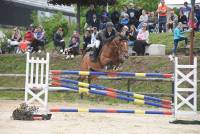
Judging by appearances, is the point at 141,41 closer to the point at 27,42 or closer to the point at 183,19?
the point at 183,19

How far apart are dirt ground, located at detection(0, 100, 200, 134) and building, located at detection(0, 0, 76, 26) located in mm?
29486

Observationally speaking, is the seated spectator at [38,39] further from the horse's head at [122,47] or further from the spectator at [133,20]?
the horse's head at [122,47]

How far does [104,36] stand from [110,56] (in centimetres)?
68

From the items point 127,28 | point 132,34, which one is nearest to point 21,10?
point 132,34

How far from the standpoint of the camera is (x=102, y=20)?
25250mm

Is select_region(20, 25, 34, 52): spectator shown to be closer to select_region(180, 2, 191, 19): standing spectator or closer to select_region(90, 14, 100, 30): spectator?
select_region(90, 14, 100, 30): spectator

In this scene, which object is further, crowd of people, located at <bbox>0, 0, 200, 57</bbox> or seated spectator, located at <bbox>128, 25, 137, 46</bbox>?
seated spectator, located at <bbox>128, 25, 137, 46</bbox>

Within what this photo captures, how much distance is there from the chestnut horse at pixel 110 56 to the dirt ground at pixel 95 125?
103 inches

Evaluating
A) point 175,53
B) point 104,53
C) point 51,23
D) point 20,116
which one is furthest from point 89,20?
point 51,23

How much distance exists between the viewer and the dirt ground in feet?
39.2

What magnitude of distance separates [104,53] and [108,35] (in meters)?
0.73

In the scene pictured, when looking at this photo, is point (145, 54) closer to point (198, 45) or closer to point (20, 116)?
point (198, 45)

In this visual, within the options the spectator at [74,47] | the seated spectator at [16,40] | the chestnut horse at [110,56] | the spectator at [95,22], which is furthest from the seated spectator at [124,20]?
the seated spectator at [16,40]

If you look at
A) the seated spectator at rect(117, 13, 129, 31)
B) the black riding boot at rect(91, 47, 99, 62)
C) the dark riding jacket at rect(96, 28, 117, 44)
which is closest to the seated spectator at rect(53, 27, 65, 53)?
the seated spectator at rect(117, 13, 129, 31)
